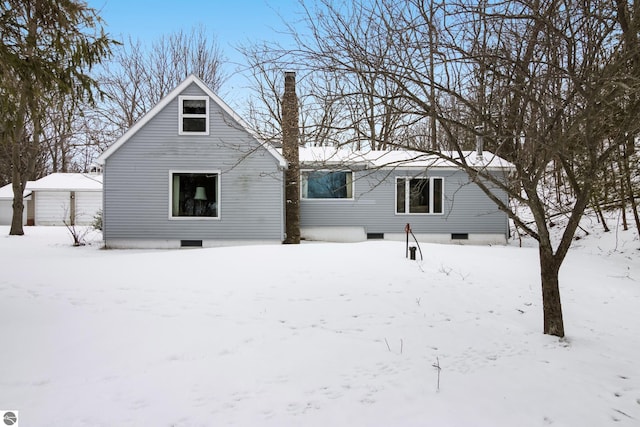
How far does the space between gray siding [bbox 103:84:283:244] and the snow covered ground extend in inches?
175

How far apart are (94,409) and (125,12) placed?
9042 mm

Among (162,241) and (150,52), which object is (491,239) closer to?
(162,241)

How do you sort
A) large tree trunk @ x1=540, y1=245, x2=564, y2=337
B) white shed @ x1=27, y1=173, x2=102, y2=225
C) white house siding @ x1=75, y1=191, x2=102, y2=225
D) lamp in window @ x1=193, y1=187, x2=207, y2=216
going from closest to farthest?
large tree trunk @ x1=540, y1=245, x2=564, y2=337
lamp in window @ x1=193, y1=187, x2=207, y2=216
white shed @ x1=27, y1=173, x2=102, y2=225
white house siding @ x1=75, y1=191, x2=102, y2=225

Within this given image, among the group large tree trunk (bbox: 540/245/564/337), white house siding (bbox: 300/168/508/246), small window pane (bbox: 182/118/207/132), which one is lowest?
large tree trunk (bbox: 540/245/564/337)

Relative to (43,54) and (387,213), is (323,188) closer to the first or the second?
(387,213)

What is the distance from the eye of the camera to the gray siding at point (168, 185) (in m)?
12.9

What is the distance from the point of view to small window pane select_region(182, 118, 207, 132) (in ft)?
42.6

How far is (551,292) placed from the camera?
4.99 m

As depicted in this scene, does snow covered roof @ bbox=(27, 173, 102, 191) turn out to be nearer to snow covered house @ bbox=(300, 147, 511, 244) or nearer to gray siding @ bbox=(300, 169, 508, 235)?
snow covered house @ bbox=(300, 147, 511, 244)

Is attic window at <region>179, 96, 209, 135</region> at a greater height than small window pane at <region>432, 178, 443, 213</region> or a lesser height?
greater

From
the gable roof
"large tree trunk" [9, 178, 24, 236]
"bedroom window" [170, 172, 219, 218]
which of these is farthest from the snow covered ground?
"large tree trunk" [9, 178, 24, 236]

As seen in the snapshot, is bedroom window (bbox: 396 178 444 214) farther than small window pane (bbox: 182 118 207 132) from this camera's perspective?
Yes

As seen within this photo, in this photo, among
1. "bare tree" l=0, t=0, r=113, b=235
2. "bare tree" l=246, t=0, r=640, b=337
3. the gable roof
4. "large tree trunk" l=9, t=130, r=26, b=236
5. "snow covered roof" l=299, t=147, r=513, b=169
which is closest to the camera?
"bare tree" l=246, t=0, r=640, b=337

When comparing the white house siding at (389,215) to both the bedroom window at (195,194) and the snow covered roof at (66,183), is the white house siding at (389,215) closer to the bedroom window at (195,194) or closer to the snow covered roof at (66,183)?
the bedroom window at (195,194)
